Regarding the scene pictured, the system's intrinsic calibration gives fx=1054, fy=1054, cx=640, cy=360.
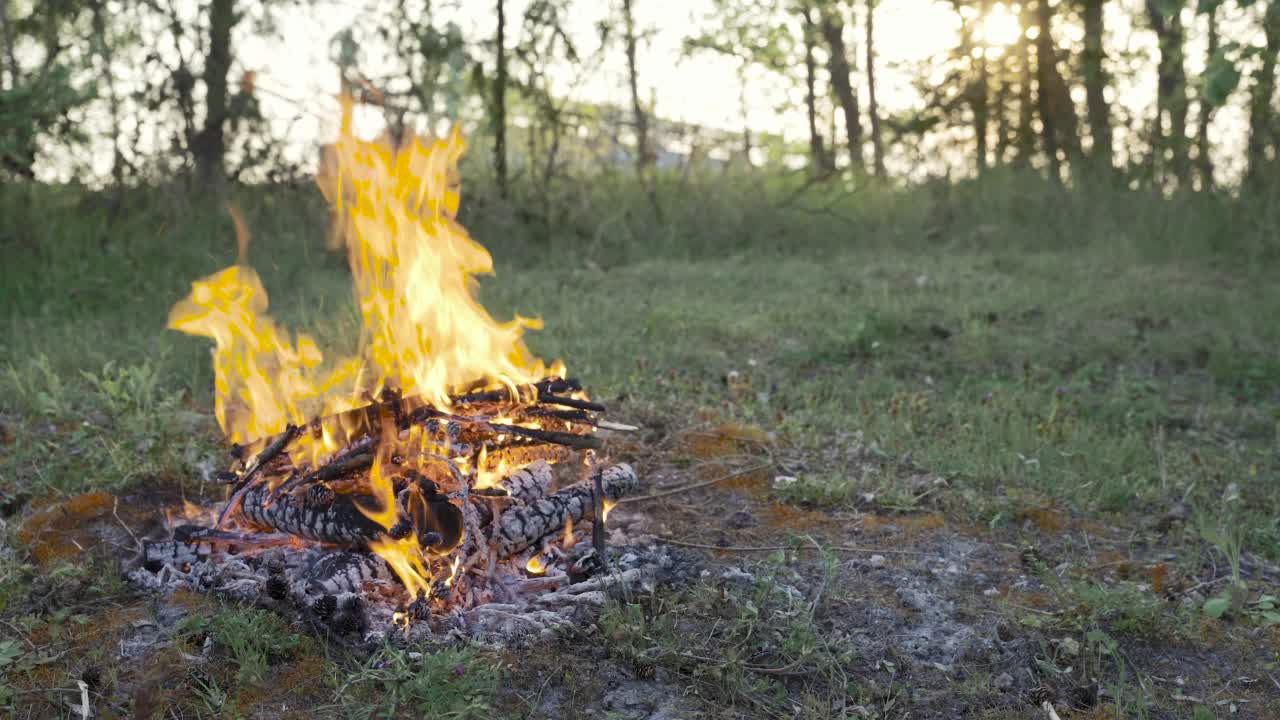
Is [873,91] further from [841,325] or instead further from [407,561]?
[407,561]

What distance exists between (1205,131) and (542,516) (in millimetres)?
12973

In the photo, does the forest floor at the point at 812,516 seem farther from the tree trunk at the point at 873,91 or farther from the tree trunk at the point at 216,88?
the tree trunk at the point at 873,91

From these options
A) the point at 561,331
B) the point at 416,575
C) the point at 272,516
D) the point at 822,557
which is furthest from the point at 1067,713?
the point at 561,331

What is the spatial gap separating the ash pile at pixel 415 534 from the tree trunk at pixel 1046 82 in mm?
10835

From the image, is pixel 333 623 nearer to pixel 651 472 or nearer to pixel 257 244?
pixel 651 472

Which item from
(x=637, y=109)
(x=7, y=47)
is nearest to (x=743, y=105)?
(x=637, y=109)

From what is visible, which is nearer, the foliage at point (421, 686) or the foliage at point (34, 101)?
the foliage at point (421, 686)

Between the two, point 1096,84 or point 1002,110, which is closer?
point 1096,84

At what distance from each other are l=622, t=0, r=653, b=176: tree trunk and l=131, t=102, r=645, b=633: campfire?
8096 mm

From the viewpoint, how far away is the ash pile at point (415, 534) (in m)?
3.29

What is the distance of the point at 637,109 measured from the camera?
40.5ft

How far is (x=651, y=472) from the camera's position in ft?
15.7

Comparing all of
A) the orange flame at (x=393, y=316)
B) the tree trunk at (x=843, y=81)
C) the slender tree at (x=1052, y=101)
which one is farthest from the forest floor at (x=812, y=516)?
the tree trunk at (x=843, y=81)

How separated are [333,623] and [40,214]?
730 centimetres
